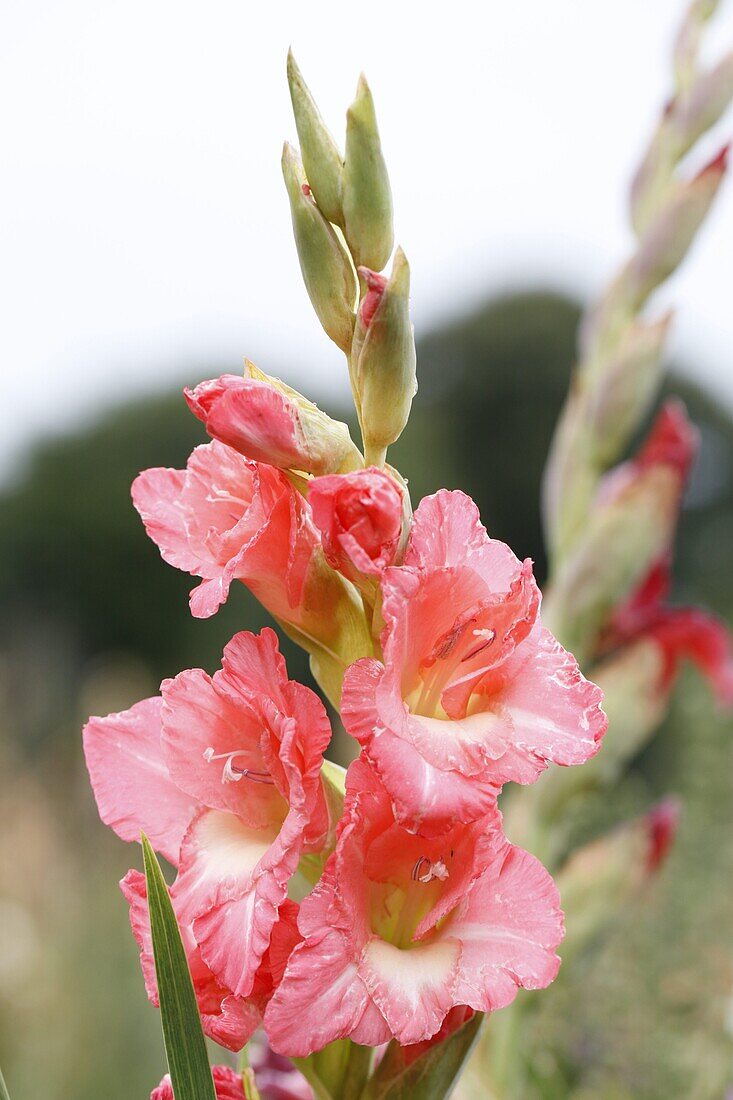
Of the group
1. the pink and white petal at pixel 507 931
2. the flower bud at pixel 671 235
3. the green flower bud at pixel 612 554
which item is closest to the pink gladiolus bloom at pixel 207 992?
the pink and white petal at pixel 507 931

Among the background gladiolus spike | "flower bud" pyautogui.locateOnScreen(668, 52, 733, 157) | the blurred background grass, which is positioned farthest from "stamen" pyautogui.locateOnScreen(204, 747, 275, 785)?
"flower bud" pyautogui.locateOnScreen(668, 52, 733, 157)

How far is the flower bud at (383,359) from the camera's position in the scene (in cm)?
64

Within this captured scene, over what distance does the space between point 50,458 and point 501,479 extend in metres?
3.91

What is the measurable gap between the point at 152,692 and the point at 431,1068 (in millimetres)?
4785

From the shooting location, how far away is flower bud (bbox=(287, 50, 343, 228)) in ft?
2.19

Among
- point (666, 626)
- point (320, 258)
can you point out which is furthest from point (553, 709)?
point (666, 626)

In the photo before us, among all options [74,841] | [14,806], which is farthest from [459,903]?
[74,841]

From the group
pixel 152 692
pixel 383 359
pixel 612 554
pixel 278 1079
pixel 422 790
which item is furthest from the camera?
pixel 152 692

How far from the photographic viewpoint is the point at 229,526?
71 centimetres

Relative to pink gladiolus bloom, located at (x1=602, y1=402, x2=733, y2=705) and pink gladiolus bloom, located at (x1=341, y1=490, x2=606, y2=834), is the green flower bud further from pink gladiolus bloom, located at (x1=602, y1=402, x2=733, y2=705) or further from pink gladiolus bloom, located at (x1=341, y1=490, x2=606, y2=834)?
pink gladiolus bloom, located at (x1=341, y1=490, x2=606, y2=834)

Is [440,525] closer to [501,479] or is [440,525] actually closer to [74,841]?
[74,841]

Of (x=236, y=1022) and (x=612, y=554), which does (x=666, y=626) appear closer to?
(x=612, y=554)

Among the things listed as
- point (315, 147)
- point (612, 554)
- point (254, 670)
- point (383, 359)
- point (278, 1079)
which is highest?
point (315, 147)

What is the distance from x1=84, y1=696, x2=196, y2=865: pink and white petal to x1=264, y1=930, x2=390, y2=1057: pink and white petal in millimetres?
128
